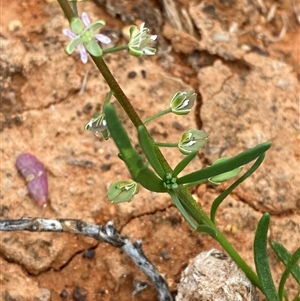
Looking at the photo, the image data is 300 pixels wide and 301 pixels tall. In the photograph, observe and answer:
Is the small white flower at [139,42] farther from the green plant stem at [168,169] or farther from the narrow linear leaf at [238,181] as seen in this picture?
the narrow linear leaf at [238,181]

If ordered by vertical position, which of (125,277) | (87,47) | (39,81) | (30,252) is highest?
(87,47)

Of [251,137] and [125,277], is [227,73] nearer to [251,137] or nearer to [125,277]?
[251,137]

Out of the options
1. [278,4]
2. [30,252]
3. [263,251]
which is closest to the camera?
[263,251]

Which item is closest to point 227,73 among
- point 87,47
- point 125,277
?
point 125,277

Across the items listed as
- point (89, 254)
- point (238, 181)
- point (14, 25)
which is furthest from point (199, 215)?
point (14, 25)

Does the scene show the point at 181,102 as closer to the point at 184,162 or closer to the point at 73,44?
the point at 184,162

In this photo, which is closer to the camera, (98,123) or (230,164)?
(230,164)

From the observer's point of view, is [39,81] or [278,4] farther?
[278,4]
